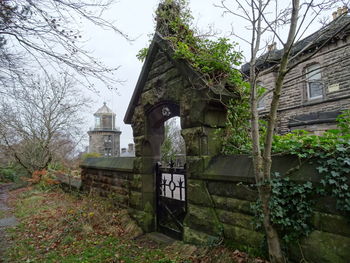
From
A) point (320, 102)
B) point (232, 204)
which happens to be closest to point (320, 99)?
point (320, 102)

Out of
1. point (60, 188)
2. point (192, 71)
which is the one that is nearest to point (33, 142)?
point (60, 188)

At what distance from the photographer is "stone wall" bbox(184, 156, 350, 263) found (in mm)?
2352

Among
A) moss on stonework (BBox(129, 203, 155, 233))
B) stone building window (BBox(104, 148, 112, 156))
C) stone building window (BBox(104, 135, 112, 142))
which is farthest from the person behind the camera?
stone building window (BBox(104, 135, 112, 142))

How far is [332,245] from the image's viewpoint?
2.34 metres

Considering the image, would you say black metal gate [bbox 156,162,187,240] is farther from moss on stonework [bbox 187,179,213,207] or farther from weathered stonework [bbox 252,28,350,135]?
weathered stonework [bbox 252,28,350,135]

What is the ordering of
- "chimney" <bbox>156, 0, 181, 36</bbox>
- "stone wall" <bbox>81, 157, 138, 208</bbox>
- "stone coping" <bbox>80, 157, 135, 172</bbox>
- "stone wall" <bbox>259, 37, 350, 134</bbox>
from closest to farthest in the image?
"chimney" <bbox>156, 0, 181, 36</bbox>, "stone wall" <bbox>81, 157, 138, 208</bbox>, "stone coping" <bbox>80, 157, 135, 172</bbox>, "stone wall" <bbox>259, 37, 350, 134</bbox>

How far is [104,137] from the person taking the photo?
1911 inches

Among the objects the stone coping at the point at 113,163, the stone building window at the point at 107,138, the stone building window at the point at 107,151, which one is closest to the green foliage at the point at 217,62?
the stone coping at the point at 113,163

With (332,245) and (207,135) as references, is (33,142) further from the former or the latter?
(332,245)

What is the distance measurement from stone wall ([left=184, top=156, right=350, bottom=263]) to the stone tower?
45564 millimetres

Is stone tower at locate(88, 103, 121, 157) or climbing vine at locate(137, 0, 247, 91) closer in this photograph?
climbing vine at locate(137, 0, 247, 91)

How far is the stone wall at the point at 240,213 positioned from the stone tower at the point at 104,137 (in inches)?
1794

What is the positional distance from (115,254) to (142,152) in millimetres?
2219

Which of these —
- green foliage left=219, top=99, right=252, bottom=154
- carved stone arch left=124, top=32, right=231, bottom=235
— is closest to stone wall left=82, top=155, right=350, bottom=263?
carved stone arch left=124, top=32, right=231, bottom=235
